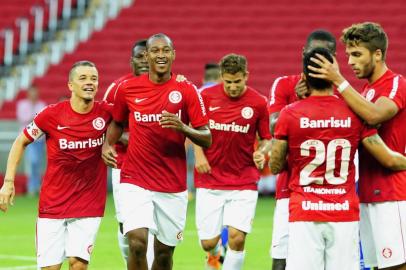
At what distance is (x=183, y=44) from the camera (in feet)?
91.4

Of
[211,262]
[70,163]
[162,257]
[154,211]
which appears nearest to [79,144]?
[70,163]

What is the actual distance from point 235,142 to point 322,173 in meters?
3.83

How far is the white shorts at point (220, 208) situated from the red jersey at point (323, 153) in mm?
3567

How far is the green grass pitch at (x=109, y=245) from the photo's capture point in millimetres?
13742

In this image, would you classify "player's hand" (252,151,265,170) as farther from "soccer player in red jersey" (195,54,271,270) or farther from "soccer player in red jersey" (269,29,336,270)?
"soccer player in red jersey" (195,54,271,270)

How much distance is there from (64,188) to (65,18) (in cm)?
1949

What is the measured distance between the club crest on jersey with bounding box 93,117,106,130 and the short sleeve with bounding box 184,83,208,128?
83 centimetres

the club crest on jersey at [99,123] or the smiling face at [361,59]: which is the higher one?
the smiling face at [361,59]

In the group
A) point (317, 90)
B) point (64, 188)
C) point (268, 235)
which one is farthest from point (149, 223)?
point (268, 235)

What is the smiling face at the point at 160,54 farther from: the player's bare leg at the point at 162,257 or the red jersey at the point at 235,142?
the red jersey at the point at 235,142

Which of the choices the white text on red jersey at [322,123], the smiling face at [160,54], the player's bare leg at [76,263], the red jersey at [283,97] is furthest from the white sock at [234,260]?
the white text on red jersey at [322,123]

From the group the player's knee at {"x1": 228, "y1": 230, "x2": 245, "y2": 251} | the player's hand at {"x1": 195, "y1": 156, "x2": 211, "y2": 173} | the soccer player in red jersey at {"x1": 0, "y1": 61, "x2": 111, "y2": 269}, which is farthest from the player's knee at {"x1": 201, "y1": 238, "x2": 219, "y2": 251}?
the soccer player in red jersey at {"x1": 0, "y1": 61, "x2": 111, "y2": 269}

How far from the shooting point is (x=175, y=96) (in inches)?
402

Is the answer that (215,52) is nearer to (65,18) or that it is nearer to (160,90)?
(65,18)
